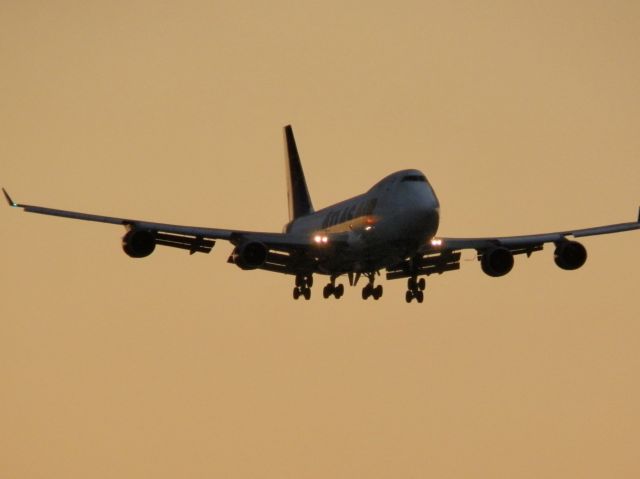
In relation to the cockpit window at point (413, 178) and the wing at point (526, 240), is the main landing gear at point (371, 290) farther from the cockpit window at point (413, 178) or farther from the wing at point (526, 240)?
the cockpit window at point (413, 178)

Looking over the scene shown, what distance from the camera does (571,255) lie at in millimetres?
82188

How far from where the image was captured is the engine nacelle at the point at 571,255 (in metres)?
82.1

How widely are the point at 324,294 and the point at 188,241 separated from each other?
10458 mm

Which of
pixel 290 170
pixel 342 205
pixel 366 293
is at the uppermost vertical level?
pixel 290 170

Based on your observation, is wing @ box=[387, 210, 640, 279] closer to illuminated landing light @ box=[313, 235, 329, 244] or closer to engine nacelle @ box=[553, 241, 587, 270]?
engine nacelle @ box=[553, 241, 587, 270]

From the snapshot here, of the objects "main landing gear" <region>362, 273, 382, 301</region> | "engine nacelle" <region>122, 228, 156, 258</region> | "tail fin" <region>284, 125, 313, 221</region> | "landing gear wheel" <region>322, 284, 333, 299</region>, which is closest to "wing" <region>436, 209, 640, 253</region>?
"main landing gear" <region>362, 273, 382, 301</region>

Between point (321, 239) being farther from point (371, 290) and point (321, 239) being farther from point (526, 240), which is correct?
point (526, 240)

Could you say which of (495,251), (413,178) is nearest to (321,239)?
(413,178)

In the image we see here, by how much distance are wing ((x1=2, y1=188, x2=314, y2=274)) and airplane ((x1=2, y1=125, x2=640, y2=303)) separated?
2.2 inches

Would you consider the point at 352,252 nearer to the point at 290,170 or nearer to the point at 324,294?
the point at 324,294

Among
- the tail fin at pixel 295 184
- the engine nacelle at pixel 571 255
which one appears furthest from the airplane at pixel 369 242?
the tail fin at pixel 295 184

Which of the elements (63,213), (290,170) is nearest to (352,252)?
(63,213)

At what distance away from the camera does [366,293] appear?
274 feet

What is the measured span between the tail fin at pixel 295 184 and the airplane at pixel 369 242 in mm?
13451
